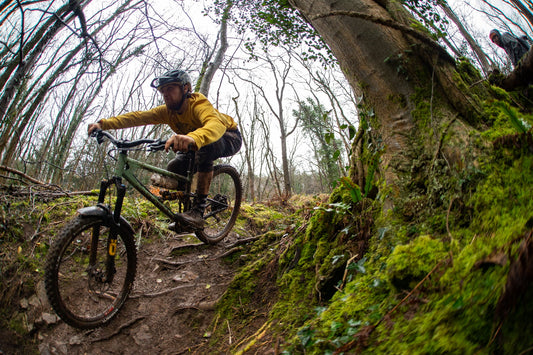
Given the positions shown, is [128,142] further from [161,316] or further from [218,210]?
[218,210]

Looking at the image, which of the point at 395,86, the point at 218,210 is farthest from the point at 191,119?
the point at 395,86

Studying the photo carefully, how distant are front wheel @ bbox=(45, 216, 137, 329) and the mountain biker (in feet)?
2.57

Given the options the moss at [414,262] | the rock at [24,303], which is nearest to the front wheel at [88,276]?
the rock at [24,303]

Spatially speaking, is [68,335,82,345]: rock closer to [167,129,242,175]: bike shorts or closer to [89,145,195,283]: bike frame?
[89,145,195,283]: bike frame

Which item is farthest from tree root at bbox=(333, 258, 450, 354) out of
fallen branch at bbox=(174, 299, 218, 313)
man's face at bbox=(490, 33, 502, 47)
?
man's face at bbox=(490, 33, 502, 47)

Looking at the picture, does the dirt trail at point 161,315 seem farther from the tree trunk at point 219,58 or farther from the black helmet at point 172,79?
the tree trunk at point 219,58

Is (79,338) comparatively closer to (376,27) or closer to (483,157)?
(483,157)

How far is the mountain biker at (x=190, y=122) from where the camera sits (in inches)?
112

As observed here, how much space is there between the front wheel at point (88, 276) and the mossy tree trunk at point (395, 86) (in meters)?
2.45

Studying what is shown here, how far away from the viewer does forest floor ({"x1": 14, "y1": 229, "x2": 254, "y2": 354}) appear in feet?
6.95

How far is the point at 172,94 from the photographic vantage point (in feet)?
9.91

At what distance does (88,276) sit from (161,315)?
2.53 feet

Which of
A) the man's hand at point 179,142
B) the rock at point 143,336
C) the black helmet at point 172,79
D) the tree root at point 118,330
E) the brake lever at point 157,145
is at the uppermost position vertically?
the black helmet at point 172,79

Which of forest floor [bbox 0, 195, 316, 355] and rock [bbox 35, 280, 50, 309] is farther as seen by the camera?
rock [bbox 35, 280, 50, 309]
